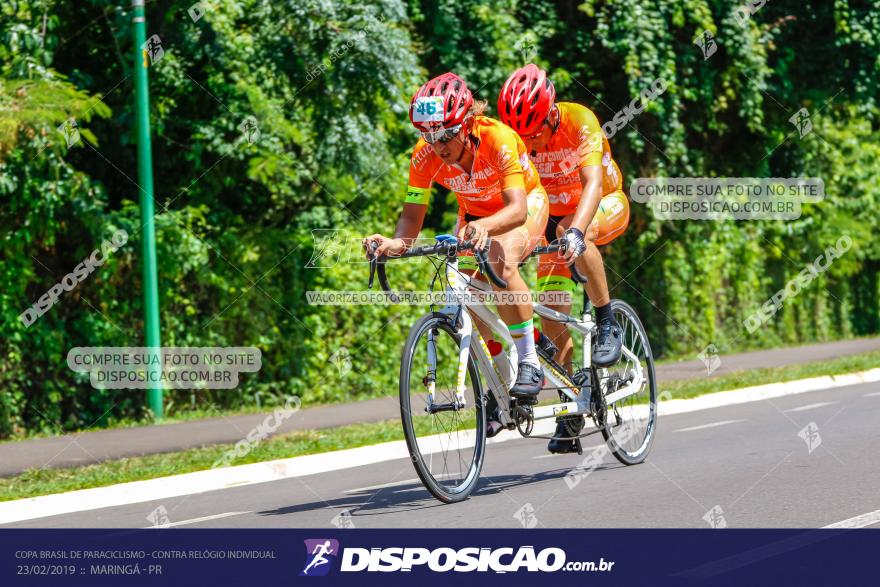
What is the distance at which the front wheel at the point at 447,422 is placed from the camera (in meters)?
6.91

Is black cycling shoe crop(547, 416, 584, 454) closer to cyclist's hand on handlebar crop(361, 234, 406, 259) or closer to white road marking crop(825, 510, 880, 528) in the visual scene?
cyclist's hand on handlebar crop(361, 234, 406, 259)

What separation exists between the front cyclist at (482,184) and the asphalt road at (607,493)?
A: 2.70ft

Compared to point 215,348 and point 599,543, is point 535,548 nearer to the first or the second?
point 599,543

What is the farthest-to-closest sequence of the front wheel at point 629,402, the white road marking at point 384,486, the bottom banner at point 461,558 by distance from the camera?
the front wheel at point 629,402, the white road marking at point 384,486, the bottom banner at point 461,558

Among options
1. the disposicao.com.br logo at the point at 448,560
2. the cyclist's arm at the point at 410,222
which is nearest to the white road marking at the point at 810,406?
the cyclist's arm at the point at 410,222

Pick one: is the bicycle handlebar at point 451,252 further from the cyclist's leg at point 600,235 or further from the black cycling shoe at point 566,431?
the black cycling shoe at point 566,431

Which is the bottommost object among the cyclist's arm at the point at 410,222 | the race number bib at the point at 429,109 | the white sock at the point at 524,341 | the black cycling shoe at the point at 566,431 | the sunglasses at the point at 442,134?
the black cycling shoe at the point at 566,431

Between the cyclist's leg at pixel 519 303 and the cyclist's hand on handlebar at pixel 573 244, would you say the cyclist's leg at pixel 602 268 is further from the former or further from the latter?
the cyclist's leg at pixel 519 303

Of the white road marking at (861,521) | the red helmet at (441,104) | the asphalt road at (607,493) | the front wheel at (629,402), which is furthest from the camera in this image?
the front wheel at (629,402)

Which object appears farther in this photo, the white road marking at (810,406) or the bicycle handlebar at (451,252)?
the white road marking at (810,406)

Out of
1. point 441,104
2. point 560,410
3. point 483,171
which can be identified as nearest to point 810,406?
point 560,410

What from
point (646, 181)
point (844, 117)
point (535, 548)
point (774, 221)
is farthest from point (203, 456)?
point (844, 117)

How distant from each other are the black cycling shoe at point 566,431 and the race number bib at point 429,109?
2.32 metres

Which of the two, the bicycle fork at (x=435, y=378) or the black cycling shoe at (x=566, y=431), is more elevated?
the bicycle fork at (x=435, y=378)
